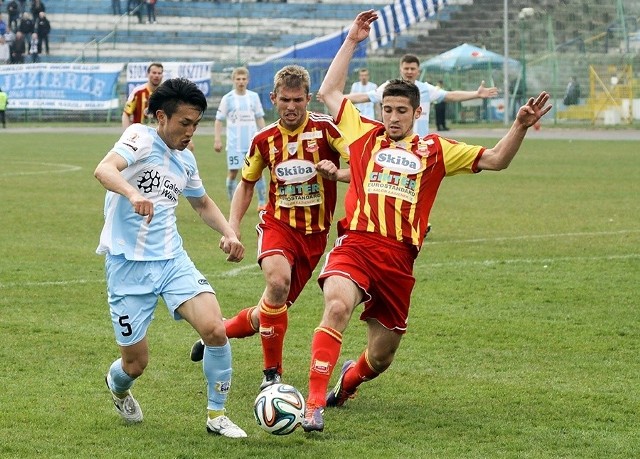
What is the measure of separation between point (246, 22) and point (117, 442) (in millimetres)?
47410

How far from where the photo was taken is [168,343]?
29.5 ft

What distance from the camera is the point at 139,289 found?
6621mm

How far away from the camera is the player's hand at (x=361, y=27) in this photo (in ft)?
26.8

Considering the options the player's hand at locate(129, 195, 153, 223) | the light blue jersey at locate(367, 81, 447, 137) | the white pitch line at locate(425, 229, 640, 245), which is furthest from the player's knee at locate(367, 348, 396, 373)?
the light blue jersey at locate(367, 81, 447, 137)

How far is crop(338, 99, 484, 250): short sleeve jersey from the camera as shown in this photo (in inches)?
282

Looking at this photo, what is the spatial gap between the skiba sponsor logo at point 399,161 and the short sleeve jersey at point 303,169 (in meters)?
0.66

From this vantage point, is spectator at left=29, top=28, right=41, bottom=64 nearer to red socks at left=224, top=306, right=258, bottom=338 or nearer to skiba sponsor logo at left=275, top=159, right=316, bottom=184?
red socks at left=224, top=306, right=258, bottom=338

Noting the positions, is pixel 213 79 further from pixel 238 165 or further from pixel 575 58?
pixel 238 165

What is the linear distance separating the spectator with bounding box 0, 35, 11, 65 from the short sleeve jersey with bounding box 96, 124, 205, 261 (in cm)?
4457

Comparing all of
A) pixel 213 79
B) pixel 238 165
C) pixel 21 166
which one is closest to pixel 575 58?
pixel 213 79

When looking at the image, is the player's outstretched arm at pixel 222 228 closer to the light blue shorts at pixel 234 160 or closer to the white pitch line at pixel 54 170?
the light blue shorts at pixel 234 160

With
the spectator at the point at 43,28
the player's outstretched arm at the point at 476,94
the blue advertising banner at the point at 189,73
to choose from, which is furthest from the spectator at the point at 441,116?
the player's outstretched arm at the point at 476,94

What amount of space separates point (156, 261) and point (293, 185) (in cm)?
160

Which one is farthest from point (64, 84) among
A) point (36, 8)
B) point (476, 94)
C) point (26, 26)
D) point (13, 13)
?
point (476, 94)
